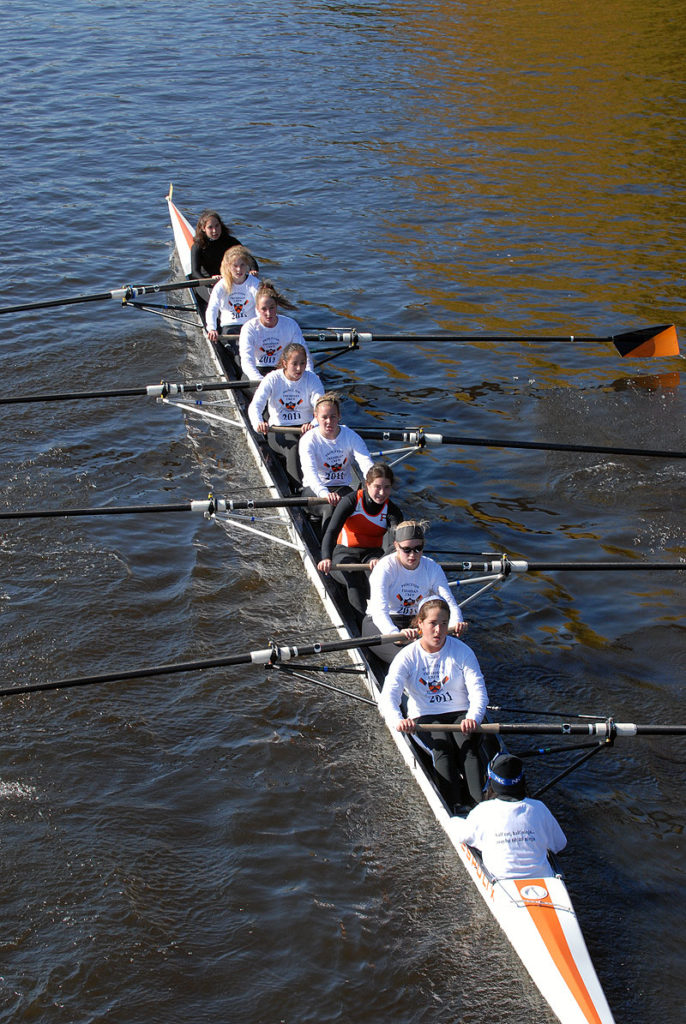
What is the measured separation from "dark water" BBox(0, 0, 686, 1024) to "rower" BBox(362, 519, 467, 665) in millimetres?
770

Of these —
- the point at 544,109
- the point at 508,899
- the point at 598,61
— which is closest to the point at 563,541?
the point at 508,899

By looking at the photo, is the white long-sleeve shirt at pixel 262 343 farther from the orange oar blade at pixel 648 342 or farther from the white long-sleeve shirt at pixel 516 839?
the white long-sleeve shirt at pixel 516 839

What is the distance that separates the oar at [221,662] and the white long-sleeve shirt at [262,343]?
4.75 m

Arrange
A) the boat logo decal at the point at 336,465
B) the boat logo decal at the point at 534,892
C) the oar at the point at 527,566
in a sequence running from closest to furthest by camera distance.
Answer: the boat logo decal at the point at 534,892, the oar at the point at 527,566, the boat logo decal at the point at 336,465

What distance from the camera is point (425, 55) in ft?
88.6

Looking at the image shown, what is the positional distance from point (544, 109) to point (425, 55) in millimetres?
5419

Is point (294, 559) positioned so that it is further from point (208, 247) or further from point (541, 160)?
point (541, 160)

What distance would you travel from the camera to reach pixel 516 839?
625cm

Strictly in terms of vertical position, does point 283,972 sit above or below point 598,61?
below

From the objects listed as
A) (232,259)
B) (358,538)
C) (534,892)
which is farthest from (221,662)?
(232,259)

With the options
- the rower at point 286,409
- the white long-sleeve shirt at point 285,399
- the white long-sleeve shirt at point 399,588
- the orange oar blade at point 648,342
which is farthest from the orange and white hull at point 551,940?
the orange oar blade at point 648,342

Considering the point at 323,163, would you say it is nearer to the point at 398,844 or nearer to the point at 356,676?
the point at 356,676

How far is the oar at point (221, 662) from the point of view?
23.3 ft

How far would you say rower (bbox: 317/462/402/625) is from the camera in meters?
8.66
